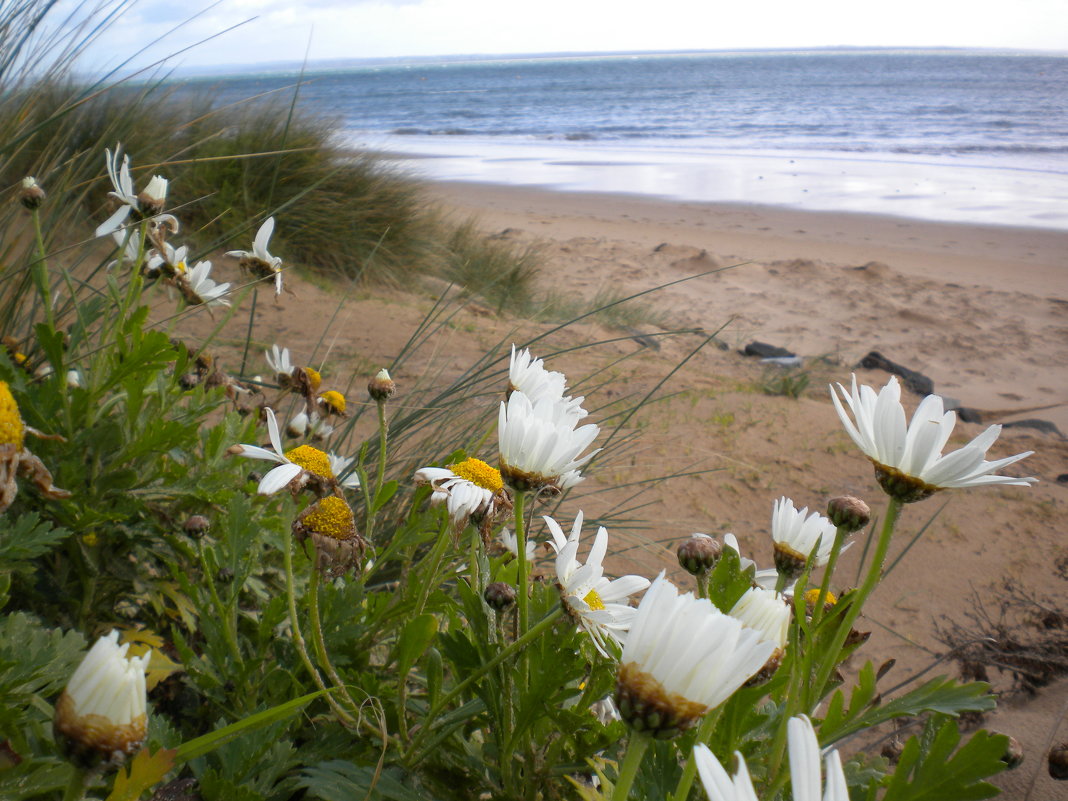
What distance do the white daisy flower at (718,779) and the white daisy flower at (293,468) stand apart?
67 centimetres

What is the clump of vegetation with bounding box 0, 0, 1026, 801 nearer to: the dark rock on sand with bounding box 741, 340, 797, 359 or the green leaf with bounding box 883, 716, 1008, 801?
the green leaf with bounding box 883, 716, 1008, 801

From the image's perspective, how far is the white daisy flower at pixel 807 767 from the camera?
518 mm

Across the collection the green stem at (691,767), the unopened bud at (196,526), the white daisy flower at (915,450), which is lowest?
the unopened bud at (196,526)

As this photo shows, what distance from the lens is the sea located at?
1255 centimetres

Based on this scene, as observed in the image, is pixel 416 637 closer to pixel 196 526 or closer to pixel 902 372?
pixel 196 526

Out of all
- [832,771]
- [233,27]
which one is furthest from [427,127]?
[832,771]

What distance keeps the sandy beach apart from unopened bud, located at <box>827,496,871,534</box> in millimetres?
520

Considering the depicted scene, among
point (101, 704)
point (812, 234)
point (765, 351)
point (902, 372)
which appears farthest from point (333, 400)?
point (812, 234)

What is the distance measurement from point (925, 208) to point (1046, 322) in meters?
5.40

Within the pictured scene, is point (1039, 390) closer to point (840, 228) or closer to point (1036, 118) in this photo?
point (840, 228)

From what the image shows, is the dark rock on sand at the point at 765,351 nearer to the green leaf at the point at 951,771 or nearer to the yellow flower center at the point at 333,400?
the yellow flower center at the point at 333,400

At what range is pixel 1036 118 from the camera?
66.7ft

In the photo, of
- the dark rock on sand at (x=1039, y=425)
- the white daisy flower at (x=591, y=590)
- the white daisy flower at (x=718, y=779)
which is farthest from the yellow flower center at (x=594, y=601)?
the dark rock on sand at (x=1039, y=425)

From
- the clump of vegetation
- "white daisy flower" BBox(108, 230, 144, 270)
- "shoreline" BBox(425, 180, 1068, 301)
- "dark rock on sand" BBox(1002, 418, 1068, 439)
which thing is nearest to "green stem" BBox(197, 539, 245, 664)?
the clump of vegetation
